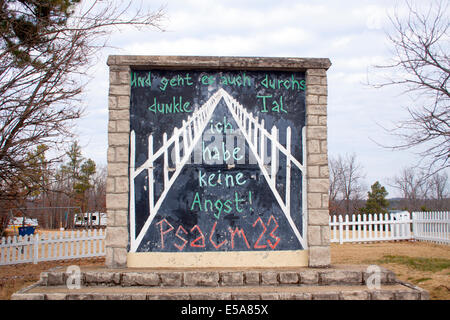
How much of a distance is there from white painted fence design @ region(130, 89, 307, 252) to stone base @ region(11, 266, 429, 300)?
2.64 feet

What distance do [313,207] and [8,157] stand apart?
20.6 feet

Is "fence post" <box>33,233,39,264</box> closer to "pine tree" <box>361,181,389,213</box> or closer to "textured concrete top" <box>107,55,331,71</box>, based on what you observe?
"textured concrete top" <box>107,55,331,71</box>

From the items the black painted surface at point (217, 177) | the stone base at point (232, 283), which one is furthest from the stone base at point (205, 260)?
the stone base at point (232, 283)

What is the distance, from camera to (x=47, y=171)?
29.6ft

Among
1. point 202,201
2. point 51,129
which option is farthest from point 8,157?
point 202,201

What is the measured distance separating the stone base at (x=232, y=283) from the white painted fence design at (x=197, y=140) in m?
0.81

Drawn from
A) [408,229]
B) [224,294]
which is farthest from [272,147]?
[408,229]

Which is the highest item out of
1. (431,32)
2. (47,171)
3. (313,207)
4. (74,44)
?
(431,32)

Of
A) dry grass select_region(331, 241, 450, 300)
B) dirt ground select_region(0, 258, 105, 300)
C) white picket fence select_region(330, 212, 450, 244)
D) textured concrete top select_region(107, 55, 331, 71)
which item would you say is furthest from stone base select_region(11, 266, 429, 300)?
white picket fence select_region(330, 212, 450, 244)

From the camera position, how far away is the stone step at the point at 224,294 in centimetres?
605

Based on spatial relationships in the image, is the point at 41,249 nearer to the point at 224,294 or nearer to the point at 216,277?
the point at 216,277

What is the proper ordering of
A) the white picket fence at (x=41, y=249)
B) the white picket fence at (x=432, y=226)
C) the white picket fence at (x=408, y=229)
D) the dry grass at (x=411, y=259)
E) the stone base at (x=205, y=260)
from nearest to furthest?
the stone base at (x=205, y=260)
the dry grass at (x=411, y=259)
the white picket fence at (x=41, y=249)
the white picket fence at (x=432, y=226)
the white picket fence at (x=408, y=229)

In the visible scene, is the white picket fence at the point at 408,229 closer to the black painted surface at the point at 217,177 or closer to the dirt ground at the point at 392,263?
the dirt ground at the point at 392,263
